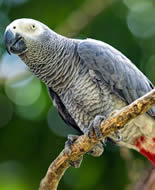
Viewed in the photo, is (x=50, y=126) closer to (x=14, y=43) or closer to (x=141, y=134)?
(x=141, y=134)

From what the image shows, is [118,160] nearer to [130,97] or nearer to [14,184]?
[14,184]

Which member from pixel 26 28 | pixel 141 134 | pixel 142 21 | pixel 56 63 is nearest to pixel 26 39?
pixel 26 28

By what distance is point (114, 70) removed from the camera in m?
3.72

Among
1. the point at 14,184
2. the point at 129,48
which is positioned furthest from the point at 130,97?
the point at 14,184

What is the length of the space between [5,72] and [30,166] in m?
1.11

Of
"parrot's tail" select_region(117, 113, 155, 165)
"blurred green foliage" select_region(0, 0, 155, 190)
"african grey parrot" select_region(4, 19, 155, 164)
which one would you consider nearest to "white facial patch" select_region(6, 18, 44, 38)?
"african grey parrot" select_region(4, 19, 155, 164)

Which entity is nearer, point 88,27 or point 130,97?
point 130,97

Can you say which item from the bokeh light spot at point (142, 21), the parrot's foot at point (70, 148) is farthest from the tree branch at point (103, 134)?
the bokeh light spot at point (142, 21)

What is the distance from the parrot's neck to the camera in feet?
12.0

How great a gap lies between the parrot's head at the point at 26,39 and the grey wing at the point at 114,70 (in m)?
0.32

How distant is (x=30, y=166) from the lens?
5191 mm

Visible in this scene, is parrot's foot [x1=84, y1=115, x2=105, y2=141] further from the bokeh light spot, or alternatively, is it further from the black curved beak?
the bokeh light spot

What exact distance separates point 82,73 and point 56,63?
224 millimetres

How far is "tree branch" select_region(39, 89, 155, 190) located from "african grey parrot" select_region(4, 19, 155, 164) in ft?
0.96
